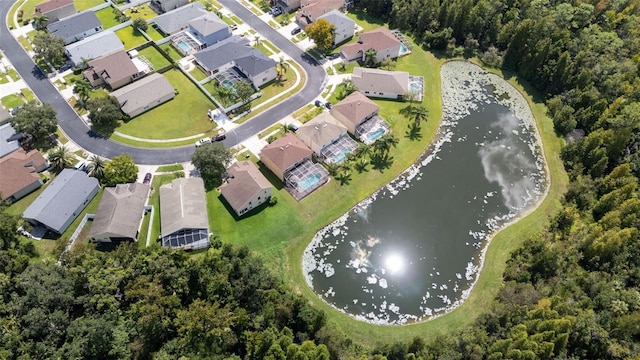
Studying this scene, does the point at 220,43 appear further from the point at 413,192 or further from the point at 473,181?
the point at 473,181

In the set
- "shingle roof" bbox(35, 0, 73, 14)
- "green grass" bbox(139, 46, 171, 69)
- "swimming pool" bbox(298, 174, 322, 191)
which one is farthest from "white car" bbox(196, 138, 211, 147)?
"shingle roof" bbox(35, 0, 73, 14)

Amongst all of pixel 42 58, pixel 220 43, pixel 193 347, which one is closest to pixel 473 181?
pixel 193 347

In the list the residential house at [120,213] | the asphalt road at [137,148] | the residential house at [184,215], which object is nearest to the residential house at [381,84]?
the asphalt road at [137,148]

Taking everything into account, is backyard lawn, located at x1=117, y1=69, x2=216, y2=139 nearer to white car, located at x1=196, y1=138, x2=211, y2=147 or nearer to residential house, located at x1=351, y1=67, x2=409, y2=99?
white car, located at x1=196, y1=138, x2=211, y2=147

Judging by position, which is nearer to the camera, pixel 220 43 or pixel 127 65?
pixel 127 65

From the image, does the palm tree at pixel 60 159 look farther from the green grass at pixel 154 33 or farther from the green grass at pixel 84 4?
the green grass at pixel 84 4

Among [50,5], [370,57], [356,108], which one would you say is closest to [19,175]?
[50,5]

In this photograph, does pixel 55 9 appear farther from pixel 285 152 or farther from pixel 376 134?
pixel 376 134
